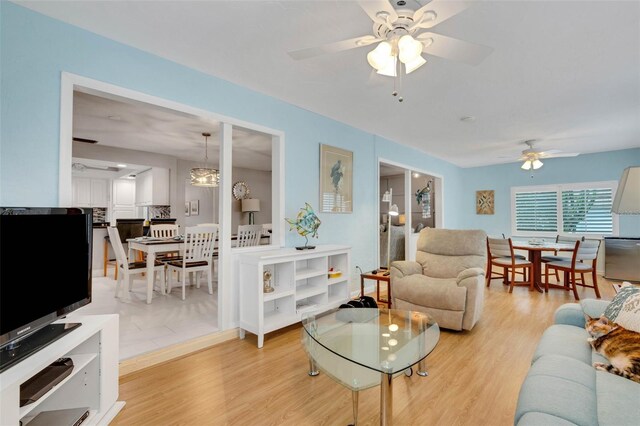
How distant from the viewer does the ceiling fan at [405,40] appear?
1.49m

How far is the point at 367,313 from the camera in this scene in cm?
245

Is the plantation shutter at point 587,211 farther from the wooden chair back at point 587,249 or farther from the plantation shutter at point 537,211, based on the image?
the wooden chair back at point 587,249

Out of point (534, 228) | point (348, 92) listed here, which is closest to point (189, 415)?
point (348, 92)

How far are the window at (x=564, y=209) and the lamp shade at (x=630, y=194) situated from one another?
562cm

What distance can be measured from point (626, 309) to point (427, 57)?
215 centimetres

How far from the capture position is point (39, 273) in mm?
1460

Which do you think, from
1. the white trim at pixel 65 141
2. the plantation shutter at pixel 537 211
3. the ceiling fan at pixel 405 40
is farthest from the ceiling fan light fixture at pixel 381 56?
the plantation shutter at pixel 537 211

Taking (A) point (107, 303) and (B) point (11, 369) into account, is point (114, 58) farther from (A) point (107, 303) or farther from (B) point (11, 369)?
(A) point (107, 303)

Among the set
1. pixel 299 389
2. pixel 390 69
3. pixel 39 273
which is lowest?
pixel 299 389

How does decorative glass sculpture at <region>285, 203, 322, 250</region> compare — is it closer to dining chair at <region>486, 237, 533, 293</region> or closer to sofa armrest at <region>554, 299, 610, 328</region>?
sofa armrest at <region>554, 299, 610, 328</region>

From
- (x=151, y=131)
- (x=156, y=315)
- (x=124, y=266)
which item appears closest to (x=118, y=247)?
(x=124, y=266)

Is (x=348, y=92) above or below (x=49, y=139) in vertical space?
above

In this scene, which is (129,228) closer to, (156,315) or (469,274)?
(156,315)

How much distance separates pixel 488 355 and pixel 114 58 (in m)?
3.78
